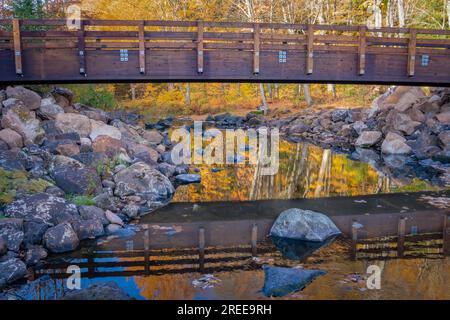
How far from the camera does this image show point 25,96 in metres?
15.4

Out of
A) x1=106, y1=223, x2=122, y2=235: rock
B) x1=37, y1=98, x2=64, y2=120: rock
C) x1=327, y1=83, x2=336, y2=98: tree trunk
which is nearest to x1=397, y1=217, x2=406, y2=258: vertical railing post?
x1=106, y1=223, x2=122, y2=235: rock

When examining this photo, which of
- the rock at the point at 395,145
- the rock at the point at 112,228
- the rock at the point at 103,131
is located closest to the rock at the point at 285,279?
the rock at the point at 112,228

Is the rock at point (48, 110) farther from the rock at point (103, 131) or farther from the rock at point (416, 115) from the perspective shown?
the rock at point (416, 115)

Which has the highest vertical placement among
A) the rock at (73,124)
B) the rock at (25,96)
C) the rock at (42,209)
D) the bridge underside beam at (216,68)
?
the bridge underside beam at (216,68)

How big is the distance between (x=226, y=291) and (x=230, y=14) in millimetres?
40996

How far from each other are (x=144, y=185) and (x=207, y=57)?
5691 millimetres

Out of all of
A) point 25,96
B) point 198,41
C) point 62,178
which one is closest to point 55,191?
point 62,178

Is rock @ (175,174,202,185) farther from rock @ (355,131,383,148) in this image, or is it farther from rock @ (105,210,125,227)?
rock @ (355,131,383,148)

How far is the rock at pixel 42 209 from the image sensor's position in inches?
377

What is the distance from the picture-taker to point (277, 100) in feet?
137

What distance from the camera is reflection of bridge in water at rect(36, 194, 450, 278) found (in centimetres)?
869

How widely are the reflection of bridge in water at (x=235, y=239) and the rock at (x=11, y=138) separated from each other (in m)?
4.80

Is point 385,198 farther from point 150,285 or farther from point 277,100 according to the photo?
point 277,100
